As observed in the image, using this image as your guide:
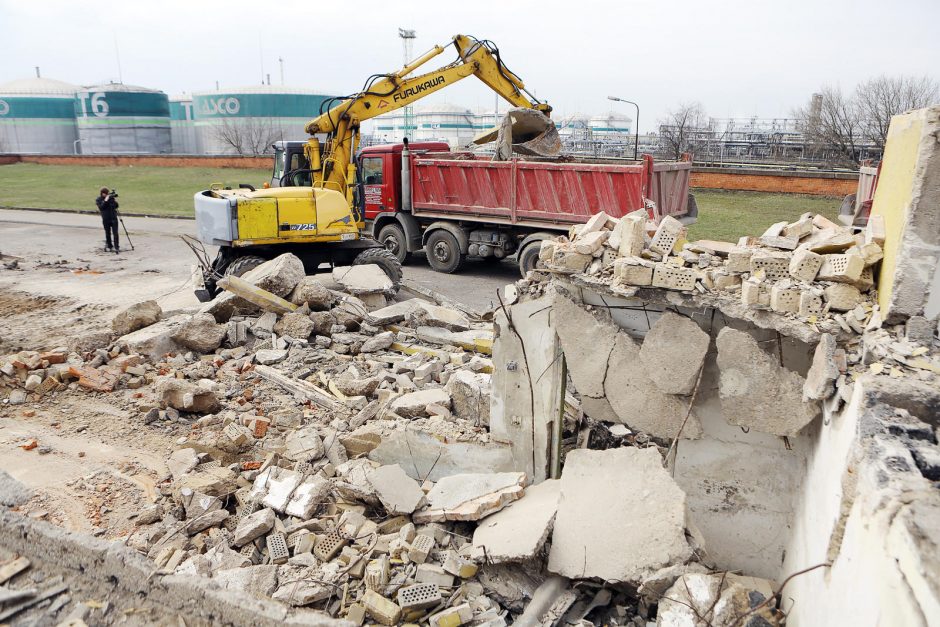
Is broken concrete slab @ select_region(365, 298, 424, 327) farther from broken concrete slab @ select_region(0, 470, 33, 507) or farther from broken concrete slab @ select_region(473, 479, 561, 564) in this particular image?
→ broken concrete slab @ select_region(473, 479, 561, 564)

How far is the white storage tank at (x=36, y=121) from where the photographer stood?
53312mm

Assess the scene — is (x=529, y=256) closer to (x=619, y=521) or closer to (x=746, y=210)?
(x=619, y=521)

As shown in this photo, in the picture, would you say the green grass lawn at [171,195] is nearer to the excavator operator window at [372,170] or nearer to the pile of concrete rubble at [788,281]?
the excavator operator window at [372,170]

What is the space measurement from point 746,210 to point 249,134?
37.1 meters

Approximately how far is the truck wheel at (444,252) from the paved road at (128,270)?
227mm

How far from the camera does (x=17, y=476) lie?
6195 millimetres

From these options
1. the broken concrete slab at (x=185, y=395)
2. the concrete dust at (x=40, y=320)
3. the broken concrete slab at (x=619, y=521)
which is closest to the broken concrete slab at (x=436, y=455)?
the broken concrete slab at (x=619, y=521)

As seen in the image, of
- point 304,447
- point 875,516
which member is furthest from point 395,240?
point 875,516

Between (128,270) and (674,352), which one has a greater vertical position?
(674,352)

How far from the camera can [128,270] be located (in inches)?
584

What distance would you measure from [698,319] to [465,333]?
203 inches

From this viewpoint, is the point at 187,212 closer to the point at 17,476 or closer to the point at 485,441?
the point at 17,476

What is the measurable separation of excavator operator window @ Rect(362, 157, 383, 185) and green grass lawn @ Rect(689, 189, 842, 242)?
845 cm

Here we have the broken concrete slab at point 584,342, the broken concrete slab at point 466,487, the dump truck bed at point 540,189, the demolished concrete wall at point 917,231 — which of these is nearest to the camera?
the demolished concrete wall at point 917,231
